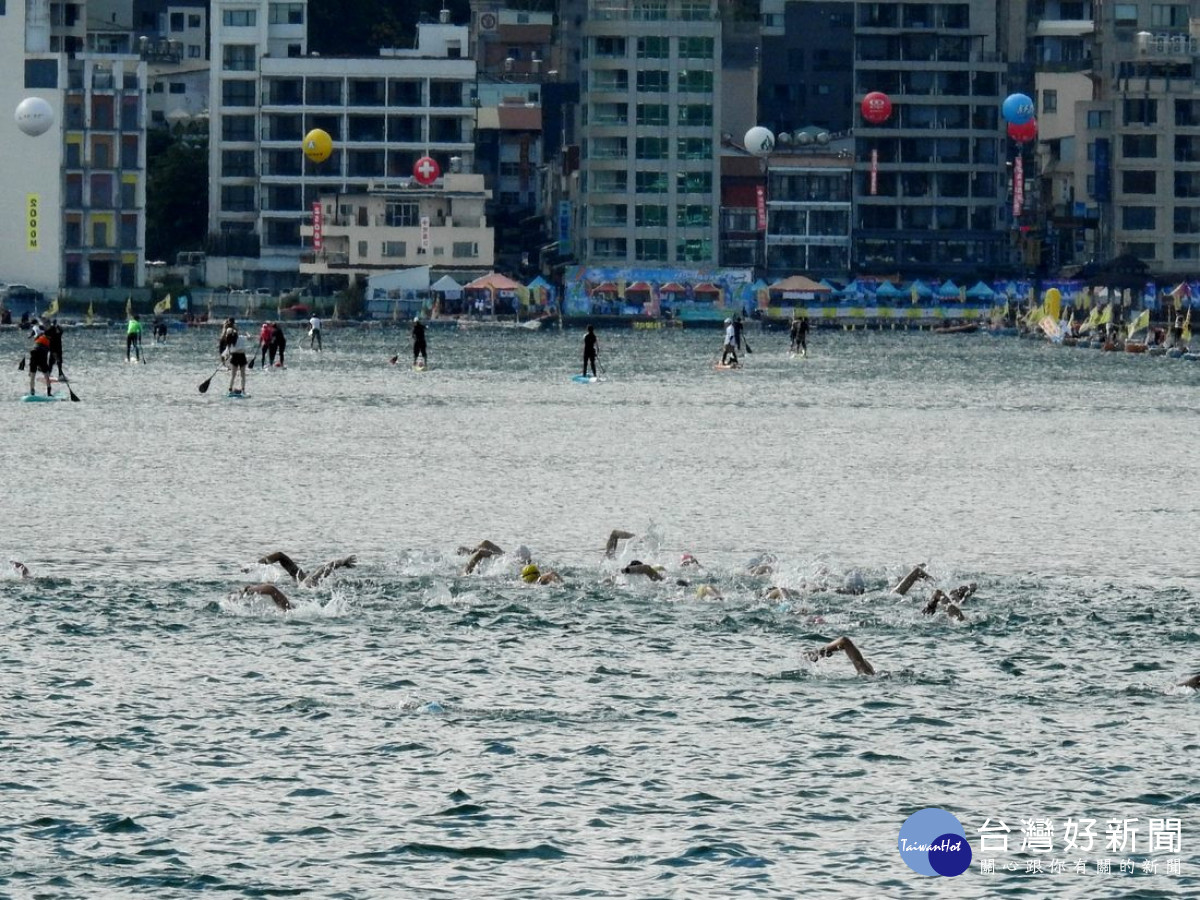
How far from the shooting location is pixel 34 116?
180 metres

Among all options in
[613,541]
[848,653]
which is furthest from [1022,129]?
[848,653]

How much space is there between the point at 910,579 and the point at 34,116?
153m

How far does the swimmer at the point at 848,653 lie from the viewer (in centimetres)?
2798

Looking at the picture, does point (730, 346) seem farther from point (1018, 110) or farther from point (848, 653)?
point (848, 653)

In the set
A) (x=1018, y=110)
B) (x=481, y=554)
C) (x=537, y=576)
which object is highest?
(x=1018, y=110)

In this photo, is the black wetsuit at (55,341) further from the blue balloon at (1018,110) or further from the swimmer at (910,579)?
the blue balloon at (1018,110)

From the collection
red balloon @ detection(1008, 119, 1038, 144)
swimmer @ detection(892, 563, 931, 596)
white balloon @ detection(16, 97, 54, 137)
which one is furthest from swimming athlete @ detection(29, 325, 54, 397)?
red balloon @ detection(1008, 119, 1038, 144)

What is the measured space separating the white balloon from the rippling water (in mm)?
124829

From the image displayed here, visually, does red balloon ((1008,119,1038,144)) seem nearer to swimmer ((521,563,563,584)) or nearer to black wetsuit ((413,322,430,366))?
black wetsuit ((413,322,430,366))

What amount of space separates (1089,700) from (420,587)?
34.7 ft

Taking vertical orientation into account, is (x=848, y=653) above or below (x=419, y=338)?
below

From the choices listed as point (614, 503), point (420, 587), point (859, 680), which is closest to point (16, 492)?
point (614, 503)

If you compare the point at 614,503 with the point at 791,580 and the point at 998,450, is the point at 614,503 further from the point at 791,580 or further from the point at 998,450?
the point at 998,450

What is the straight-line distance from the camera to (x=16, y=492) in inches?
1945
